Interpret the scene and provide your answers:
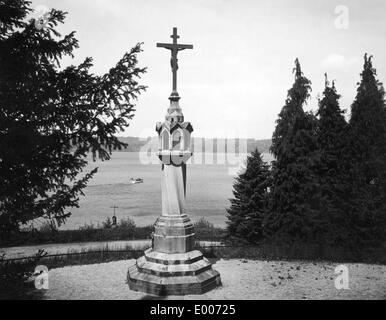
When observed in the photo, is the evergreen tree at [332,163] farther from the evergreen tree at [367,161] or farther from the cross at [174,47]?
the cross at [174,47]

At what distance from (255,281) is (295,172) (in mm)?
9459

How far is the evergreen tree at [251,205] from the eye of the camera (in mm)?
18453

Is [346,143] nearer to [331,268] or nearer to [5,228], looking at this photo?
[331,268]

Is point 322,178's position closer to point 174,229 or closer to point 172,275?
point 174,229

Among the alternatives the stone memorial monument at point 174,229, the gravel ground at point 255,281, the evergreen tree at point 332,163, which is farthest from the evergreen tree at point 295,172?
the stone memorial monument at point 174,229

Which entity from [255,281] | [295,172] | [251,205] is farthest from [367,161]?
[255,281]

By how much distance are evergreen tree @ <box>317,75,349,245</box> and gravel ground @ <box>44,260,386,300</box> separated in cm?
556

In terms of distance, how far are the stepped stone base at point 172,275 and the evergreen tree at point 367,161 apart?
34.1ft

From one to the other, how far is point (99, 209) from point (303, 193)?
97.2ft

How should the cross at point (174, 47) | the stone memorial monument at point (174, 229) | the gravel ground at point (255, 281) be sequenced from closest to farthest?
the gravel ground at point (255, 281), the stone memorial monument at point (174, 229), the cross at point (174, 47)

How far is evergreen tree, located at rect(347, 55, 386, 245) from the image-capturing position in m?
16.0

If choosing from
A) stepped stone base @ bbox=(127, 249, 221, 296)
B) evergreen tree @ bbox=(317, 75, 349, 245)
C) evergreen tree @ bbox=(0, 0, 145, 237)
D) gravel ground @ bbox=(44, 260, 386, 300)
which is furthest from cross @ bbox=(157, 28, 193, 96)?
evergreen tree @ bbox=(317, 75, 349, 245)

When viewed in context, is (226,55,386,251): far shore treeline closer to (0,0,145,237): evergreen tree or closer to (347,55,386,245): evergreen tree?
(347,55,386,245): evergreen tree
